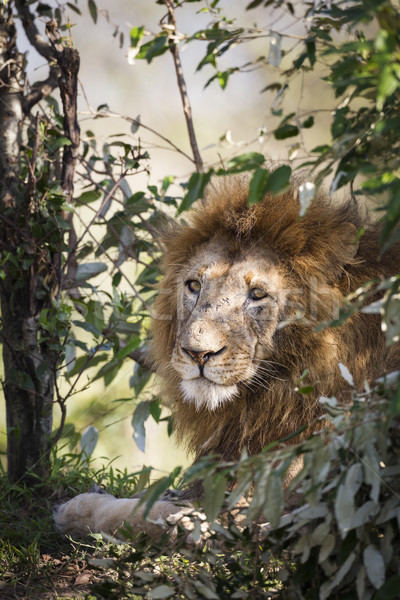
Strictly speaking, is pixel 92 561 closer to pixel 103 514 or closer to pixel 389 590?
pixel 103 514

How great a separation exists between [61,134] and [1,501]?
1.90 meters

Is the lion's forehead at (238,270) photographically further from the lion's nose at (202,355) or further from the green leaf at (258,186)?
the green leaf at (258,186)

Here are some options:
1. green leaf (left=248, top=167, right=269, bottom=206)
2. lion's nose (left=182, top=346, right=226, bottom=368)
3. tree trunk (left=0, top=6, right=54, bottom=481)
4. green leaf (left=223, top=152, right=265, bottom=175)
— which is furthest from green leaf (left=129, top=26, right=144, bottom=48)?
tree trunk (left=0, top=6, right=54, bottom=481)

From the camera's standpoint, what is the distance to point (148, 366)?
13.5 ft

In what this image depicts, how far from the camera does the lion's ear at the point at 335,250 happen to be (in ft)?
9.82

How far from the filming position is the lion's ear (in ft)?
9.82

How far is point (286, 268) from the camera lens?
3016 mm

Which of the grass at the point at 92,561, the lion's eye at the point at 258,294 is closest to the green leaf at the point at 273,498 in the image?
the grass at the point at 92,561

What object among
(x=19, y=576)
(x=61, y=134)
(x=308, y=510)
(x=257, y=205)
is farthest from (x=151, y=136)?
(x=308, y=510)

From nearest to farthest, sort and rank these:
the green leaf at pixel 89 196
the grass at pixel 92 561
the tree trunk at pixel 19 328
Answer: the grass at pixel 92 561 → the tree trunk at pixel 19 328 → the green leaf at pixel 89 196

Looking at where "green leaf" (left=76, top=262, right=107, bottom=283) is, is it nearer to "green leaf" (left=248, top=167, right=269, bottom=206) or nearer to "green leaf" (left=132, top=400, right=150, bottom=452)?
"green leaf" (left=132, top=400, right=150, bottom=452)

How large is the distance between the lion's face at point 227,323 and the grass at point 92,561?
1.62 ft

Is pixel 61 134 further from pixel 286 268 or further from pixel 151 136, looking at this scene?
pixel 151 136

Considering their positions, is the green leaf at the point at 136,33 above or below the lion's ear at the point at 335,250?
above
